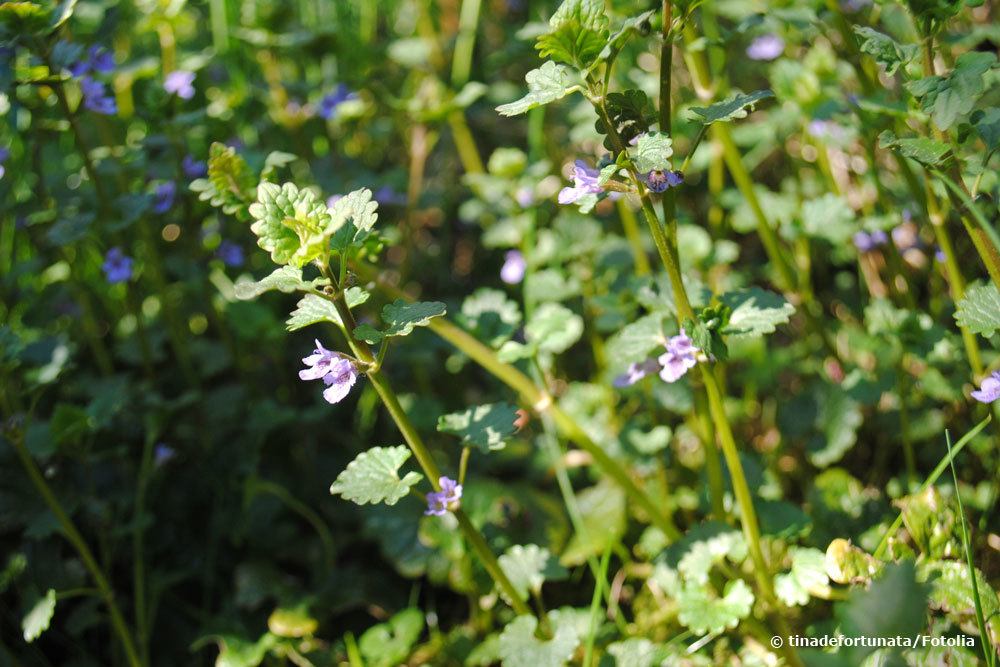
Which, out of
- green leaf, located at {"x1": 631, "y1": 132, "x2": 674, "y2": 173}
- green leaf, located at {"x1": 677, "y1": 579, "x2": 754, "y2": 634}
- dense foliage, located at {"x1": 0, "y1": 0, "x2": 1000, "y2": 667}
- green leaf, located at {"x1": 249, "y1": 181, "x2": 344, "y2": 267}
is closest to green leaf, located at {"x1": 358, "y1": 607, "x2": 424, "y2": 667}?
dense foliage, located at {"x1": 0, "y1": 0, "x2": 1000, "y2": 667}

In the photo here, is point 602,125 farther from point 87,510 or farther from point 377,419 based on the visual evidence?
point 87,510

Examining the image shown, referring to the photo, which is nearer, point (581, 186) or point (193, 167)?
point (581, 186)

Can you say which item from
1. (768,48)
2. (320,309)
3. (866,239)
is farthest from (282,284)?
(768,48)

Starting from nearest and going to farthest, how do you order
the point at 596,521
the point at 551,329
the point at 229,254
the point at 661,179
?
the point at 661,179, the point at 551,329, the point at 596,521, the point at 229,254

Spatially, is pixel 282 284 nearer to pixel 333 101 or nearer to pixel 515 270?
pixel 515 270

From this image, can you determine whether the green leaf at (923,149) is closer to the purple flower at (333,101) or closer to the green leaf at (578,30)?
the green leaf at (578,30)

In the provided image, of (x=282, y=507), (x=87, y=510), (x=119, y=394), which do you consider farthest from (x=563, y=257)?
(x=87, y=510)
